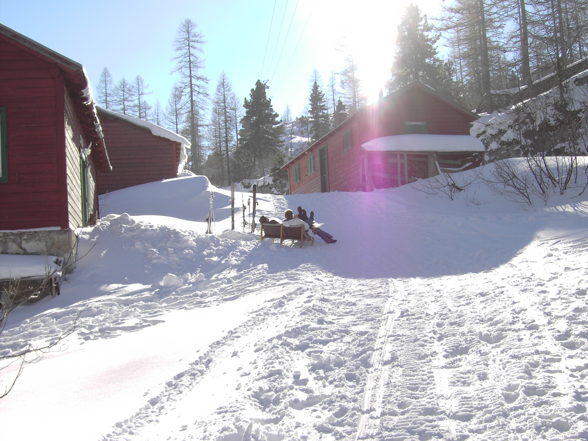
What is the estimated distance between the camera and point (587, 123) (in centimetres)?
1507

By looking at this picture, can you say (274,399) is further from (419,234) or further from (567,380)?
(419,234)

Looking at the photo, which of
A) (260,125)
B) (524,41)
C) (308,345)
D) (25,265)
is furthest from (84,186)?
(260,125)

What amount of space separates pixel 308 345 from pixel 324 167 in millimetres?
25011

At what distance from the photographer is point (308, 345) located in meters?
4.11

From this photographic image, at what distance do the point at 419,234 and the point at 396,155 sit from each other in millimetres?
10934

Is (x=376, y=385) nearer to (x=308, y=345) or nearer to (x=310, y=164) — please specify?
(x=308, y=345)

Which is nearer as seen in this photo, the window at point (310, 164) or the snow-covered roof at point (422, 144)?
the snow-covered roof at point (422, 144)

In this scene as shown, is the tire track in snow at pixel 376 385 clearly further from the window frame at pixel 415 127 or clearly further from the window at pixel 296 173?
the window at pixel 296 173

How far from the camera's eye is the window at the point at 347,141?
23.5 metres

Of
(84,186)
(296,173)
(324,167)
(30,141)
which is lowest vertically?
(84,186)

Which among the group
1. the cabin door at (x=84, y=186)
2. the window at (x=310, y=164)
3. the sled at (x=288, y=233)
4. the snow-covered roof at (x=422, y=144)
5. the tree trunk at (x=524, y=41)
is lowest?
the sled at (x=288, y=233)

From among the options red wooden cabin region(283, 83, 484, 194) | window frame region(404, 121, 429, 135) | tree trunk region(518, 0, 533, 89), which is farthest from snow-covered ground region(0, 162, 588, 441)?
tree trunk region(518, 0, 533, 89)

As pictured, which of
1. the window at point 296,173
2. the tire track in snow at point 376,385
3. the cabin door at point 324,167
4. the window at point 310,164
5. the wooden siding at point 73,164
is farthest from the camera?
the window at point 296,173

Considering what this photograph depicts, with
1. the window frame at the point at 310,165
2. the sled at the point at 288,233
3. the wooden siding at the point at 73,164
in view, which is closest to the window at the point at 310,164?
the window frame at the point at 310,165
